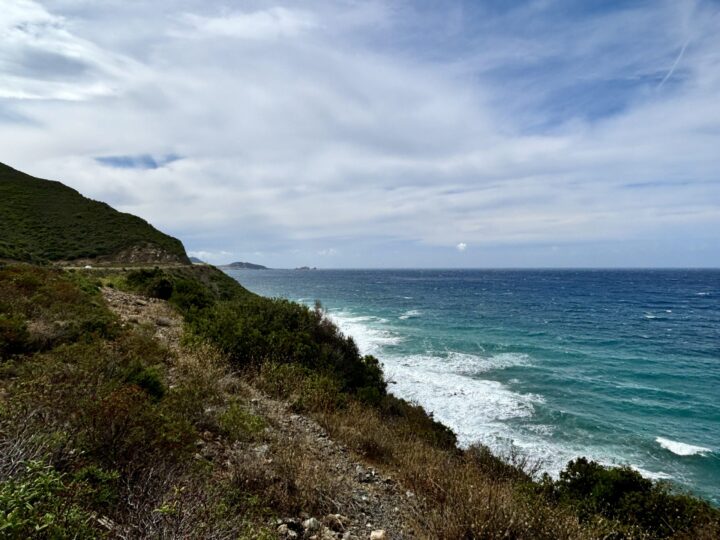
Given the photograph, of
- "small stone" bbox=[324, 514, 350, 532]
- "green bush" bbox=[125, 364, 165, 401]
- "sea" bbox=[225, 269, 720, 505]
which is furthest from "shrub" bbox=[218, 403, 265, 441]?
"sea" bbox=[225, 269, 720, 505]

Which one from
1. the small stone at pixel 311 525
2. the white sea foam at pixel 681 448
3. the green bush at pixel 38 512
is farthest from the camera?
the white sea foam at pixel 681 448

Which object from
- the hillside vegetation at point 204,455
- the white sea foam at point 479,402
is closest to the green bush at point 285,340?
the hillside vegetation at point 204,455

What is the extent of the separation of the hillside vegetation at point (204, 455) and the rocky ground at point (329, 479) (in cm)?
5

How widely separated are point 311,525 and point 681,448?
18188 mm

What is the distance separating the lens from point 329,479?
15.8 feet

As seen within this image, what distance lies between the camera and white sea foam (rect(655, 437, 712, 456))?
15.1m

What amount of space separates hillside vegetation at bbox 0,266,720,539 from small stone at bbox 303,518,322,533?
9 centimetres

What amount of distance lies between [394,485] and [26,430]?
14.4 feet

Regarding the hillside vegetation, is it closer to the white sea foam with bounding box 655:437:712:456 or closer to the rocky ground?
the rocky ground

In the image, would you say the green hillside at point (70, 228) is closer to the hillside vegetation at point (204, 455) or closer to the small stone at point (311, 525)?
the hillside vegetation at point (204, 455)

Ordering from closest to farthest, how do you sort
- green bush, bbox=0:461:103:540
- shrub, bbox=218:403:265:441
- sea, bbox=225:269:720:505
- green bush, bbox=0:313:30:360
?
green bush, bbox=0:461:103:540, shrub, bbox=218:403:265:441, green bush, bbox=0:313:30:360, sea, bbox=225:269:720:505

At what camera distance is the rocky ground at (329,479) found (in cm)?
411

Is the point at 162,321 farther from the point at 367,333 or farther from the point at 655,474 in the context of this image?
the point at 367,333

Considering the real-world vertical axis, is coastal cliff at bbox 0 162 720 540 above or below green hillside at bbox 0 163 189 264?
below
